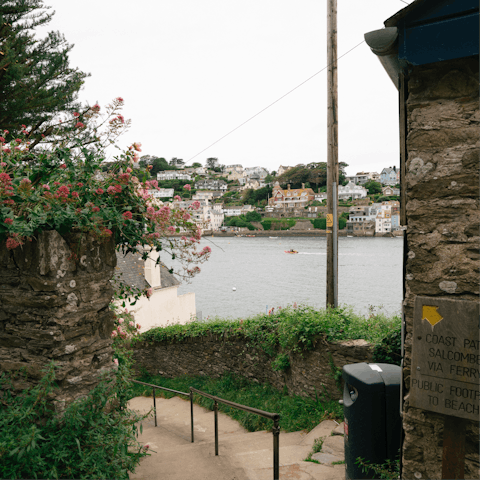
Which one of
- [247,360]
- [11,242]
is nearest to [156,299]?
[247,360]

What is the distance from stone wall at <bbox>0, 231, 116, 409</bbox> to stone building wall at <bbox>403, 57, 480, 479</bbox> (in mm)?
2596

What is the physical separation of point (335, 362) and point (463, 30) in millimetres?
4278

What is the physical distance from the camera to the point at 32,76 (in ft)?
25.2

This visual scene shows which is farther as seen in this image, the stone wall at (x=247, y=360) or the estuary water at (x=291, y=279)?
the estuary water at (x=291, y=279)

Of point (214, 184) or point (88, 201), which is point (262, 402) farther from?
point (214, 184)

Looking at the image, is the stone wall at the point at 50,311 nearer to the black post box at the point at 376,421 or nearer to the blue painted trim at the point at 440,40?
the black post box at the point at 376,421

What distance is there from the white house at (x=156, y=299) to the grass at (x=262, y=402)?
8.80 meters

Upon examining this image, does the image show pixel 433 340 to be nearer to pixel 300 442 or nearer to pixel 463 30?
pixel 463 30

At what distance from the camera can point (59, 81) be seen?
8.03 meters

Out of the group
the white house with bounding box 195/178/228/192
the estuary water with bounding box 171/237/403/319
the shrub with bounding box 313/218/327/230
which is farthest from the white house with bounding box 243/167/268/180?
the estuary water with bounding box 171/237/403/319

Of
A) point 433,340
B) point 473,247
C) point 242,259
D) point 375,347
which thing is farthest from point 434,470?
point 242,259

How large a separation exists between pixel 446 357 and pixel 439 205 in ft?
2.87

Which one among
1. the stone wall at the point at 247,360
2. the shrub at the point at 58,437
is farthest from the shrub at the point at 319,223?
the shrub at the point at 58,437

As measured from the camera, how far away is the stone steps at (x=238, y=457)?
3619mm
